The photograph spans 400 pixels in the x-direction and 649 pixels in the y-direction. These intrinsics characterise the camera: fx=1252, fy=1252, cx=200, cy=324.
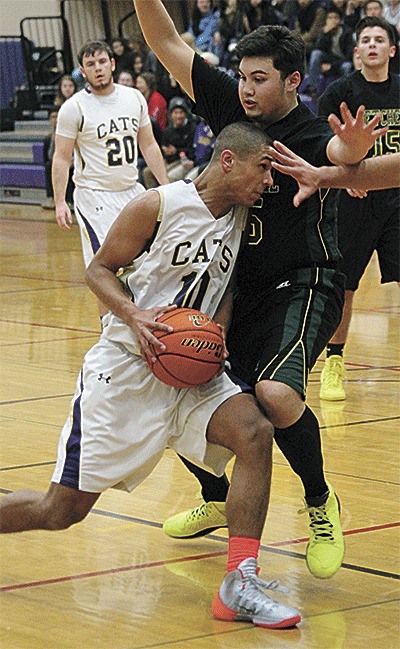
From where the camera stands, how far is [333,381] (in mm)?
7180

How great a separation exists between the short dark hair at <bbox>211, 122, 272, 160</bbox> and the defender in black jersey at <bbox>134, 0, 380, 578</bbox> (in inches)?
8.6

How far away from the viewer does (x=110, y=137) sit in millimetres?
8680

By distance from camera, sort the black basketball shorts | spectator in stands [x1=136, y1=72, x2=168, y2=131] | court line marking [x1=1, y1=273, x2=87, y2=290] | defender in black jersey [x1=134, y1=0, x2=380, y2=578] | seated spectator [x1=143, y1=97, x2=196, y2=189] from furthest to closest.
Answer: spectator in stands [x1=136, y1=72, x2=168, y2=131]
seated spectator [x1=143, y1=97, x2=196, y2=189]
court line marking [x1=1, y1=273, x2=87, y2=290]
the black basketball shorts
defender in black jersey [x1=134, y1=0, x2=380, y2=578]

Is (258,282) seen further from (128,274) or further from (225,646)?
(225,646)

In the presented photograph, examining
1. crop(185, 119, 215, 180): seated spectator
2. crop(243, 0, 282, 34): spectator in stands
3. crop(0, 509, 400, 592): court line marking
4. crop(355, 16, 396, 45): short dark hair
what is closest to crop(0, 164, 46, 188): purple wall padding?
crop(185, 119, 215, 180): seated spectator

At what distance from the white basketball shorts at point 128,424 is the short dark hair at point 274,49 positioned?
1.09 metres

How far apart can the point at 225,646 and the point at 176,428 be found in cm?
78

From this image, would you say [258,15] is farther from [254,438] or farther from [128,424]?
[254,438]

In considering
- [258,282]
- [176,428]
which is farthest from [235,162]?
[176,428]

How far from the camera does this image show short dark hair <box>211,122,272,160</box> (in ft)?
13.3

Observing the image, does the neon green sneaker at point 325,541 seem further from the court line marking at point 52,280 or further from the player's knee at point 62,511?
the court line marking at point 52,280


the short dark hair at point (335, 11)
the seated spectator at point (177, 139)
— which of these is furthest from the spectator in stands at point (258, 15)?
the seated spectator at point (177, 139)

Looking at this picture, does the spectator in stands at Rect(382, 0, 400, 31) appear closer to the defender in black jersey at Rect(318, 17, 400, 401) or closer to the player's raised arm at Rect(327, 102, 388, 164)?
the defender in black jersey at Rect(318, 17, 400, 401)

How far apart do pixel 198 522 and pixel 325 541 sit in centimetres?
60
